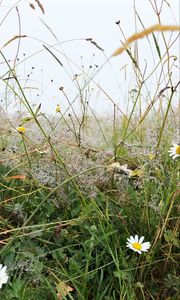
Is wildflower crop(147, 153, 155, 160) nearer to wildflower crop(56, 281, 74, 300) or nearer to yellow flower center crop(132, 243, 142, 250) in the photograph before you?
yellow flower center crop(132, 243, 142, 250)

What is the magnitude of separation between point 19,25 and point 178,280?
4.22 ft

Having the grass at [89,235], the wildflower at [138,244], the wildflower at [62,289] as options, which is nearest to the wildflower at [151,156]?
the grass at [89,235]

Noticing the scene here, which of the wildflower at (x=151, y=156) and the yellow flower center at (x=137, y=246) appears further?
the wildflower at (x=151, y=156)

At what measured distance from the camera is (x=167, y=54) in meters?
1.76

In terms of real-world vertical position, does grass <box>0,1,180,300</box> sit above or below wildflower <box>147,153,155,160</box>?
below

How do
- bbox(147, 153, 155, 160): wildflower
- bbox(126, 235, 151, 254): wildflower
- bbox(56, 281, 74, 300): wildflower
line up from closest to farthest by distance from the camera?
1. bbox(56, 281, 74, 300): wildflower
2. bbox(126, 235, 151, 254): wildflower
3. bbox(147, 153, 155, 160): wildflower

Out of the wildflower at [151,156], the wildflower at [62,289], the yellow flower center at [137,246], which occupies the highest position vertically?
the wildflower at [151,156]

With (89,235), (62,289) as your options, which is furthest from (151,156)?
(62,289)

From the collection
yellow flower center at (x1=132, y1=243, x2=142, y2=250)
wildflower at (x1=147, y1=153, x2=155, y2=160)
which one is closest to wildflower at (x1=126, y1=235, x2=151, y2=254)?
yellow flower center at (x1=132, y1=243, x2=142, y2=250)

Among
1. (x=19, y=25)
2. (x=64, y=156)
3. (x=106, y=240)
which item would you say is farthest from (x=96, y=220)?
(x=19, y=25)

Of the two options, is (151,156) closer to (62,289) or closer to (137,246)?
(137,246)

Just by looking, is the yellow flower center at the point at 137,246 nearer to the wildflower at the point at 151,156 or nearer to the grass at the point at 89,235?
the grass at the point at 89,235

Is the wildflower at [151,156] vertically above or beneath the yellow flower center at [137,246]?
above

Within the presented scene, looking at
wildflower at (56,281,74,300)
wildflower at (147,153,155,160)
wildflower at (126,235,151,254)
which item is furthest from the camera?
wildflower at (147,153,155,160)
